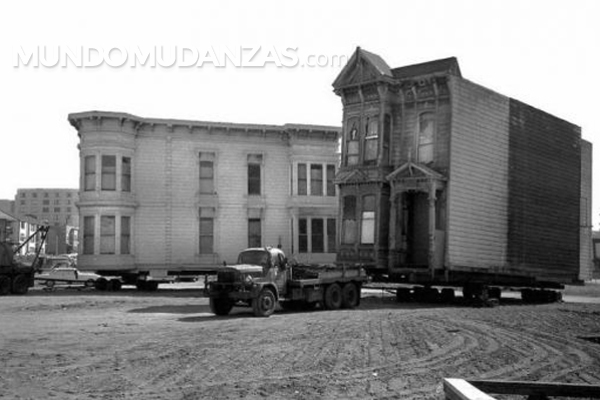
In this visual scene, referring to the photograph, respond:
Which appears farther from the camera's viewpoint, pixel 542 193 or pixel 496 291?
pixel 542 193

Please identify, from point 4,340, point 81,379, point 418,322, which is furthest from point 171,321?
point 81,379

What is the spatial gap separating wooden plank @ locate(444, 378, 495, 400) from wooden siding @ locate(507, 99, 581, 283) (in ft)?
88.3

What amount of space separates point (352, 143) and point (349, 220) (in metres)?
3.46

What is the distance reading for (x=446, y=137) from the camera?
27594 millimetres

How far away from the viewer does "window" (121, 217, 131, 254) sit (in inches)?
1355

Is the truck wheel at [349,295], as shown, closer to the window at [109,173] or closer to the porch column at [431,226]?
the porch column at [431,226]

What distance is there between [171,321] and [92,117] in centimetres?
1756

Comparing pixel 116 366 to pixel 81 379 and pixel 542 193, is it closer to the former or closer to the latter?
pixel 81 379

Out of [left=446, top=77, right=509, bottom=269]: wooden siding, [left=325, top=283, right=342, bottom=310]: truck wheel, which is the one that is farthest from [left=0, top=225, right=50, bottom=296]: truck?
[left=446, top=77, right=509, bottom=269]: wooden siding

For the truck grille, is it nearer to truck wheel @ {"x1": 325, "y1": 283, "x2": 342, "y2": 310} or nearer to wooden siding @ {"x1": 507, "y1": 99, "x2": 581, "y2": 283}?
truck wheel @ {"x1": 325, "y1": 283, "x2": 342, "y2": 310}

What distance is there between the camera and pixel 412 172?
1101 inches

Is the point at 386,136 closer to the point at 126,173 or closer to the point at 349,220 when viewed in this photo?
the point at 349,220

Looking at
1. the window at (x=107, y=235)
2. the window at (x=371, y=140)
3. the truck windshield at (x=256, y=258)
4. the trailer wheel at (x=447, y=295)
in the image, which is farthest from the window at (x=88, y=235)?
the trailer wheel at (x=447, y=295)

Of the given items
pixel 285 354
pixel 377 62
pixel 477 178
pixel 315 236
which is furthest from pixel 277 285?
pixel 315 236
